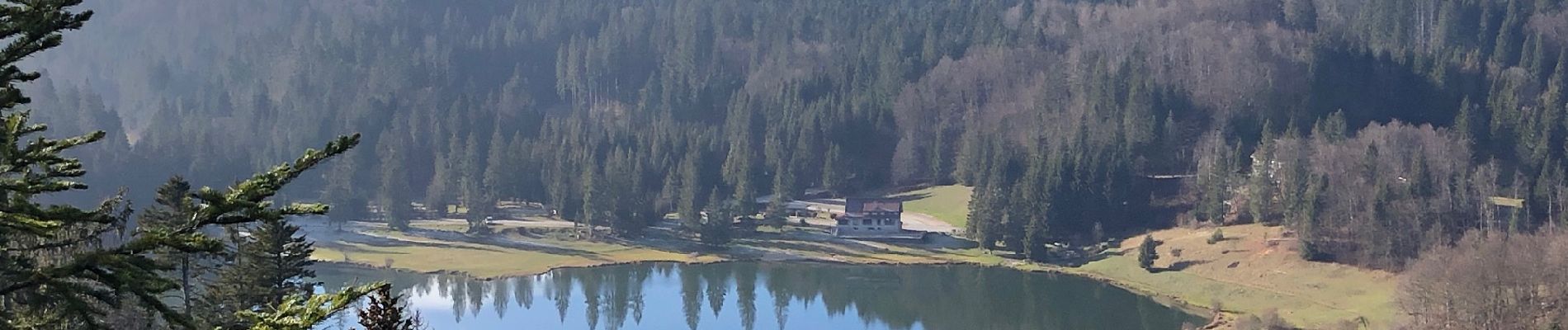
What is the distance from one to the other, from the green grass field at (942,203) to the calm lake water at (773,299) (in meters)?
10.9

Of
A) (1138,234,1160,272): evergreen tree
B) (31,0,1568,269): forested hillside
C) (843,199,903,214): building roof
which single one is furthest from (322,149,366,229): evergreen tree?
(1138,234,1160,272): evergreen tree

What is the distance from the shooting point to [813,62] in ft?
343

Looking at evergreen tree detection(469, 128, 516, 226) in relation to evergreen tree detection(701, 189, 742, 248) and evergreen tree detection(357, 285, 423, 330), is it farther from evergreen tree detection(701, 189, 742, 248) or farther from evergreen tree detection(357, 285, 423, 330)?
evergreen tree detection(357, 285, 423, 330)

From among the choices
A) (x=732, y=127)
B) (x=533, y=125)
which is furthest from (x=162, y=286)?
(x=533, y=125)

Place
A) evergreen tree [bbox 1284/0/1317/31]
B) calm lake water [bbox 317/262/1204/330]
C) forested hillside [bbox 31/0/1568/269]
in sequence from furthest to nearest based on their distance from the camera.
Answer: evergreen tree [bbox 1284/0/1317/31] < forested hillside [bbox 31/0/1568/269] < calm lake water [bbox 317/262/1204/330]

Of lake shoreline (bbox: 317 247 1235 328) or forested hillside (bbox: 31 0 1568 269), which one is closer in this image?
lake shoreline (bbox: 317 247 1235 328)

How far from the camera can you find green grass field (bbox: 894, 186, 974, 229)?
72.1 m

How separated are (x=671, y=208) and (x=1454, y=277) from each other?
44.7 m

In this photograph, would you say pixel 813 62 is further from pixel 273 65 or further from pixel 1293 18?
pixel 273 65

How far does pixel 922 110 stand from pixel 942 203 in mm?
12569

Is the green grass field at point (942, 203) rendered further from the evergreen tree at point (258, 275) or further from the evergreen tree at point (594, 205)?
the evergreen tree at point (258, 275)

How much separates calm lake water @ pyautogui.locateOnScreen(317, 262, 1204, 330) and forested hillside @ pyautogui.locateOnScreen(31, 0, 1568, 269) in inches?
271

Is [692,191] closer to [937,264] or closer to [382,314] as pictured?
[937,264]

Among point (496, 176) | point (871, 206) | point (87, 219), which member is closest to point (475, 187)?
point (496, 176)
